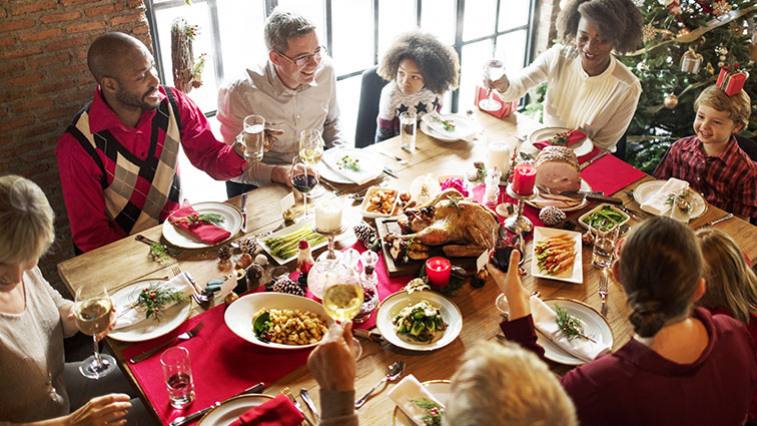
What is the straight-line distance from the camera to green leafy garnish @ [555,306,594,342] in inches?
82.7

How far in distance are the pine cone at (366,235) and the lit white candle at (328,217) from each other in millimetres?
131

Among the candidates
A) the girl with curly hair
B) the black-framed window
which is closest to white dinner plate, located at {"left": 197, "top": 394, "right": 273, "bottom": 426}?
the girl with curly hair

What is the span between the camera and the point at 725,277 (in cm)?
197

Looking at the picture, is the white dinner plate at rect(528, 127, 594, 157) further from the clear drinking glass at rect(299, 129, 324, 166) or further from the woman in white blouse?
the clear drinking glass at rect(299, 129, 324, 166)

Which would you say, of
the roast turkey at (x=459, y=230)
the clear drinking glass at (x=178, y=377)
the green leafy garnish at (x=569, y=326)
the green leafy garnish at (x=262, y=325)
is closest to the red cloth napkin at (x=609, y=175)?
the roast turkey at (x=459, y=230)

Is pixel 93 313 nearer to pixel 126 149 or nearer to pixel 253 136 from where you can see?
pixel 253 136

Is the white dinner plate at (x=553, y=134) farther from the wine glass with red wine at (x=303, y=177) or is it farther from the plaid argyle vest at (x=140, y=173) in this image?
the plaid argyle vest at (x=140, y=173)

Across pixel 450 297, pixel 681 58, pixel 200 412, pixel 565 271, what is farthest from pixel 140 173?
pixel 681 58

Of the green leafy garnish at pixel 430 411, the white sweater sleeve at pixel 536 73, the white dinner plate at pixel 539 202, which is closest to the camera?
the green leafy garnish at pixel 430 411

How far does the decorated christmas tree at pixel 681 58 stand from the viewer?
4008 mm

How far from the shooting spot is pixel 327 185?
117 inches

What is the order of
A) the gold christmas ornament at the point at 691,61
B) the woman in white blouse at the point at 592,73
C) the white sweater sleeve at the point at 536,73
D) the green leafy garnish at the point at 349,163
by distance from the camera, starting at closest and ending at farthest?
the green leafy garnish at the point at 349,163 < the woman in white blouse at the point at 592,73 < the white sweater sleeve at the point at 536,73 < the gold christmas ornament at the point at 691,61

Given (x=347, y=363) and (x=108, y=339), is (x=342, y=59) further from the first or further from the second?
(x=347, y=363)

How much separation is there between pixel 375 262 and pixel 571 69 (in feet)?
6.50
